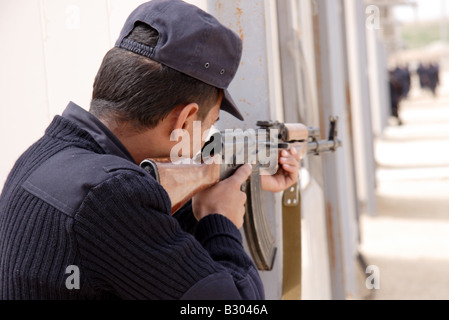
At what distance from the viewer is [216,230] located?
4.79 ft

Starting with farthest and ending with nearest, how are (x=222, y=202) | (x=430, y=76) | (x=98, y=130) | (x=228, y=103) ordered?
(x=430, y=76), (x=228, y=103), (x=222, y=202), (x=98, y=130)

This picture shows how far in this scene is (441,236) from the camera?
6.31 m

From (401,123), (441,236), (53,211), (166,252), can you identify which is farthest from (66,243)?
(401,123)

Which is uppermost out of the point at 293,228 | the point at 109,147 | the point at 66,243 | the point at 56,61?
the point at 56,61

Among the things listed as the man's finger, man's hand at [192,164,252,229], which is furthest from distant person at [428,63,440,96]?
man's hand at [192,164,252,229]

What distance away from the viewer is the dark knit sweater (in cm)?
126

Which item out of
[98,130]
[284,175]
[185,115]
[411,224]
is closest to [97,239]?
[98,130]

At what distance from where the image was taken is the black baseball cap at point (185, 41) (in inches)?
58.4

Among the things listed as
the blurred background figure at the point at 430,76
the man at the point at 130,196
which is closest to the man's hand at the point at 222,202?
the man at the point at 130,196

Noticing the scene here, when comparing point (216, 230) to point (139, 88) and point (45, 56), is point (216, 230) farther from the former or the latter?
point (45, 56)

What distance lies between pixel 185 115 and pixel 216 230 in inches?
11.0

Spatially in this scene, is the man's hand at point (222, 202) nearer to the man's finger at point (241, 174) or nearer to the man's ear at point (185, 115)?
the man's finger at point (241, 174)

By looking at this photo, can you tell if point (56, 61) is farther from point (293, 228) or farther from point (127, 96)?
point (293, 228)

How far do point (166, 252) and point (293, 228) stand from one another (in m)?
1.22
